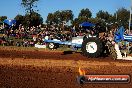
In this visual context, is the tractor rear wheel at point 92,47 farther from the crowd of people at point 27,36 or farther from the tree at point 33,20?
the tree at point 33,20

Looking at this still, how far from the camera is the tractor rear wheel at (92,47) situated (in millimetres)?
15094

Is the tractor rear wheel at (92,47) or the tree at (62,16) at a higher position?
the tree at (62,16)

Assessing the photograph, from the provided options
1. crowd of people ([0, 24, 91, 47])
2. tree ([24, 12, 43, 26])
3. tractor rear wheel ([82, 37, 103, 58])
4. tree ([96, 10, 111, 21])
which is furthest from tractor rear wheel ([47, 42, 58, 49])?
tree ([96, 10, 111, 21])

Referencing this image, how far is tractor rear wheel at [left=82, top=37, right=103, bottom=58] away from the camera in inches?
594

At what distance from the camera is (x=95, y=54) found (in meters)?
15.2

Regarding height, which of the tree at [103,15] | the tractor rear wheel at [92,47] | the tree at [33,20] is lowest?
the tractor rear wheel at [92,47]

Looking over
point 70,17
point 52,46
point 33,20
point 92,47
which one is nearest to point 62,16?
point 70,17

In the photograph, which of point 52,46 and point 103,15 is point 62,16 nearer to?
point 103,15

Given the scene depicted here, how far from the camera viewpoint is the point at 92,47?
1525 cm

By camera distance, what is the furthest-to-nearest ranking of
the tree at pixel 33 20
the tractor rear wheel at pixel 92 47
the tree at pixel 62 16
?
1. the tree at pixel 62 16
2. the tree at pixel 33 20
3. the tractor rear wheel at pixel 92 47

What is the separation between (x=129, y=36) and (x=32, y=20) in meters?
32.0

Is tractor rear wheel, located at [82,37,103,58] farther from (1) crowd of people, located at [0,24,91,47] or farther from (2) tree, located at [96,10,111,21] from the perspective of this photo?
(2) tree, located at [96,10,111,21]

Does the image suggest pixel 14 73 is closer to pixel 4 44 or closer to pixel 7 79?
pixel 7 79

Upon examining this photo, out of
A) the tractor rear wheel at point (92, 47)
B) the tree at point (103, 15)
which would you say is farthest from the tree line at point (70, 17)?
the tractor rear wheel at point (92, 47)
